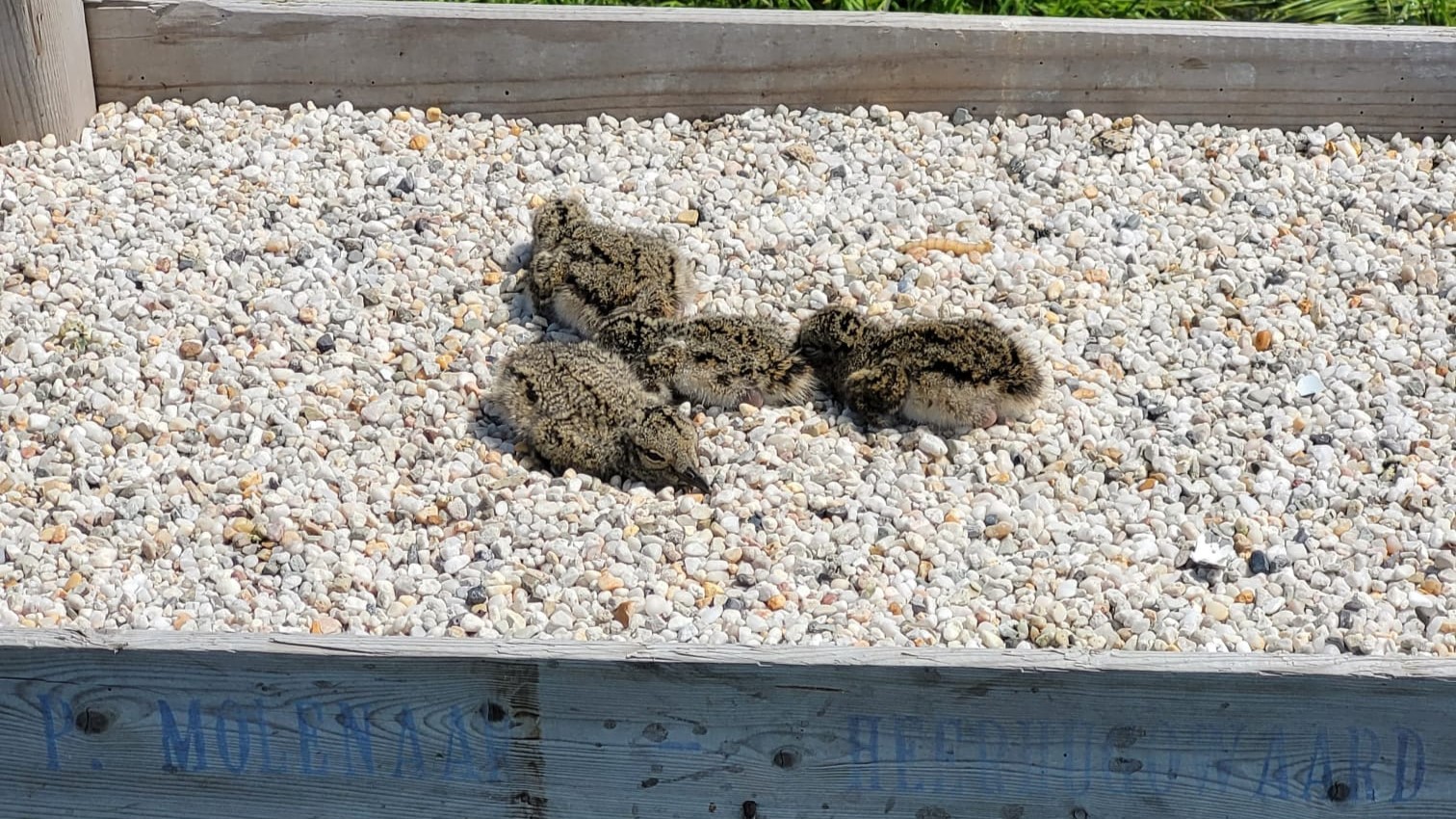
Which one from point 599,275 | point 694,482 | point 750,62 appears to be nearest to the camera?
point 694,482

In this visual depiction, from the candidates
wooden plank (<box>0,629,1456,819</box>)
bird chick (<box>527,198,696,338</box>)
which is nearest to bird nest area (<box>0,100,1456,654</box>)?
bird chick (<box>527,198,696,338</box>)

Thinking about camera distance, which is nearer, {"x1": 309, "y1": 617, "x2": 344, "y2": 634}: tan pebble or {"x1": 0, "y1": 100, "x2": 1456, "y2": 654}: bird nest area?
{"x1": 309, "y1": 617, "x2": 344, "y2": 634}: tan pebble

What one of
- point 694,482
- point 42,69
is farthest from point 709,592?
point 42,69

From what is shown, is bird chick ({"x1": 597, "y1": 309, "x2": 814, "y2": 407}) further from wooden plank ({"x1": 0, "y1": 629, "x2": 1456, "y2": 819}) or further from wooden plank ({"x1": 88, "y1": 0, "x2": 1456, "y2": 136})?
wooden plank ({"x1": 0, "y1": 629, "x2": 1456, "y2": 819})

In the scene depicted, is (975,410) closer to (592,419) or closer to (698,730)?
(592,419)

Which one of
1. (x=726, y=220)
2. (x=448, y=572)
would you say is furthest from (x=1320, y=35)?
(x=448, y=572)

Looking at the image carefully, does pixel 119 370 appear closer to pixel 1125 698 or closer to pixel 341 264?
pixel 341 264
